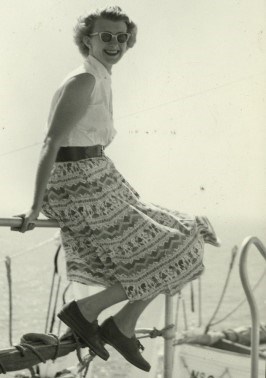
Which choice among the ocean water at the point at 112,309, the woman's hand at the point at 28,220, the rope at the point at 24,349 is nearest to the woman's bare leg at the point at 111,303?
the rope at the point at 24,349

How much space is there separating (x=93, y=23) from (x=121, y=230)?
2.23 feet

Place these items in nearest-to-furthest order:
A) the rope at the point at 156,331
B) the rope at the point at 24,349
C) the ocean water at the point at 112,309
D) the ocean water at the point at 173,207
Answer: the rope at the point at 24,349 < the rope at the point at 156,331 < the ocean water at the point at 173,207 < the ocean water at the point at 112,309

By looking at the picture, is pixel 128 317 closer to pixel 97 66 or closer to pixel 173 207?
pixel 97 66

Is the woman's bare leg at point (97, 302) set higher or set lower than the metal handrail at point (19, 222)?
lower

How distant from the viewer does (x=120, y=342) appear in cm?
229

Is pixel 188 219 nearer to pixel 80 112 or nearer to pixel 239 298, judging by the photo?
pixel 80 112

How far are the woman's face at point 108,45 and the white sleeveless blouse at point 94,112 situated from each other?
27 millimetres

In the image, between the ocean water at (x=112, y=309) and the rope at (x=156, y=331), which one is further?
the ocean water at (x=112, y=309)

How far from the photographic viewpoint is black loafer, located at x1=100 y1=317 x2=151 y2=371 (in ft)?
7.47

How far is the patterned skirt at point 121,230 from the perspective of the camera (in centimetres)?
231

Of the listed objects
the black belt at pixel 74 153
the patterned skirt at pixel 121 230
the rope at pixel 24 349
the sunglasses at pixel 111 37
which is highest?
the sunglasses at pixel 111 37

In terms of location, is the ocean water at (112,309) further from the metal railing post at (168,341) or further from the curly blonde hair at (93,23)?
the curly blonde hair at (93,23)

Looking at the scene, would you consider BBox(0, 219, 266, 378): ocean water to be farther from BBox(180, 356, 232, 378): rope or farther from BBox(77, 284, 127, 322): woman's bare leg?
BBox(77, 284, 127, 322): woman's bare leg

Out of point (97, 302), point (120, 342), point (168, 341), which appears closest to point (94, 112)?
point (97, 302)
